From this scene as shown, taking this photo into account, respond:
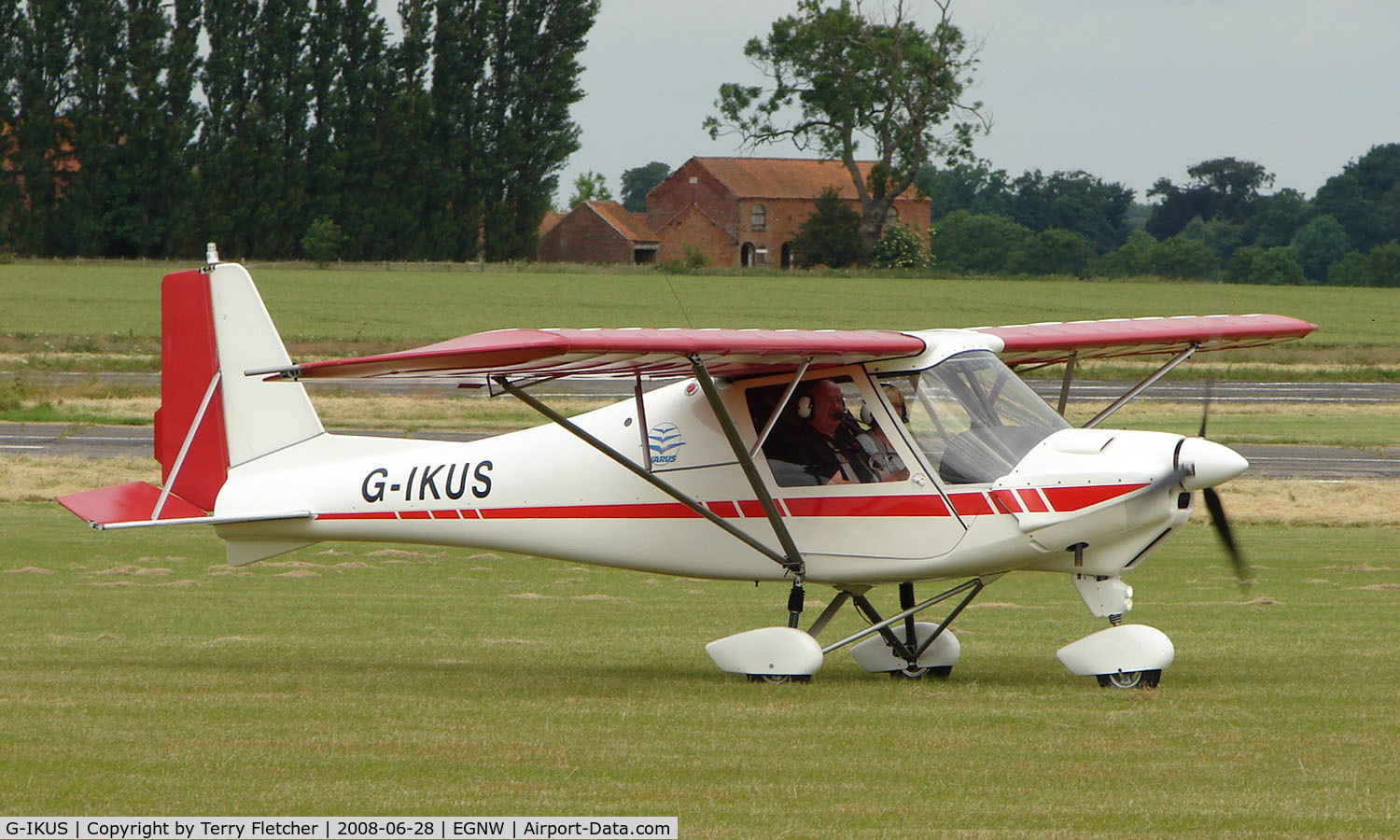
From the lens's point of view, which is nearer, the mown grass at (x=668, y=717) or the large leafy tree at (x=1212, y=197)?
the mown grass at (x=668, y=717)

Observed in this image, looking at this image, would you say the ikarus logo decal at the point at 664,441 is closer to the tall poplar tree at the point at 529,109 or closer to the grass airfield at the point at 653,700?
the grass airfield at the point at 653,700

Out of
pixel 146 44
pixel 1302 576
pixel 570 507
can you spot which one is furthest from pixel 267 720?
pixel 146 44

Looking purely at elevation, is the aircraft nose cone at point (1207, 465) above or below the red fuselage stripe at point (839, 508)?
above

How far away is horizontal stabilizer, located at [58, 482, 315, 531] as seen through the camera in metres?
11.5

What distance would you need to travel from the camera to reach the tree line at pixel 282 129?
95312mm

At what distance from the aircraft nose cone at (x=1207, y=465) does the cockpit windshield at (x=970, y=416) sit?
0.98 m

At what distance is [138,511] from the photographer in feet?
38.2

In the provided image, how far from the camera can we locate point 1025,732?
336 inches

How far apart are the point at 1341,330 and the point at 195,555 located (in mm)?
53681

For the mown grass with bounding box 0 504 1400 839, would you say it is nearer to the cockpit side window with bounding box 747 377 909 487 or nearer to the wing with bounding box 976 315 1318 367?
the cockpit side window with bounding box 747 377 909 487

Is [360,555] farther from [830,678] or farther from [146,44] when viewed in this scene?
[146,44]

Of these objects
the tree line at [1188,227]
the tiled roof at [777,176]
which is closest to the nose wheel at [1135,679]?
the tree line at [1188,227]

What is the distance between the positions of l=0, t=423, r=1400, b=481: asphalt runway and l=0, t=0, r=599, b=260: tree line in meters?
64.6

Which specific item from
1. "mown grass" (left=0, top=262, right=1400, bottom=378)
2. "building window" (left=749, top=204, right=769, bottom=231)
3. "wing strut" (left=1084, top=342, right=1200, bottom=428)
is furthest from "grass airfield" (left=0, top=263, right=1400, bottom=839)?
"building window" (left=749, top=204, right=769, bottom=231)
